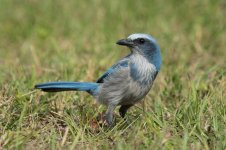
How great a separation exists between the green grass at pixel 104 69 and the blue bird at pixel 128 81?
7.0 inches

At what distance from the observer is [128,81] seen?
18.6 ft

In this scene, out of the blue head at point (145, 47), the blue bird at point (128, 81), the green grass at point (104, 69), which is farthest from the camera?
the blue head at point (145, 47)

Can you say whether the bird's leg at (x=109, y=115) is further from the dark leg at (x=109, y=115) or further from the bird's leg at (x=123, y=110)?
the bird's leg at (x=123, y=110)

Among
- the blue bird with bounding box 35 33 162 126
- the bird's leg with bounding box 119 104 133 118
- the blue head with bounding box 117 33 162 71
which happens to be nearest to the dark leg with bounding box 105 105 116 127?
the blue bird with bounding box 35 33 162 126

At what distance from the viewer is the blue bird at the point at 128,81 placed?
222 inches

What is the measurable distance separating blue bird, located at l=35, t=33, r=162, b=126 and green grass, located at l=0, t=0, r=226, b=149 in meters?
0.18

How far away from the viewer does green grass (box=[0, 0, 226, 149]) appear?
5.18 meters

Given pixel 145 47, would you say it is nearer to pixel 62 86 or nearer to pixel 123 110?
pixel 123 110

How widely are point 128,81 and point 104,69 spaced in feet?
6.66

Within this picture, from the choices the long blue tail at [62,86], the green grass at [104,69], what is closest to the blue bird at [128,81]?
the long blue tail at [62,86]

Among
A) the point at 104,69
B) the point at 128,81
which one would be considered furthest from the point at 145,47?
the point at 104,69

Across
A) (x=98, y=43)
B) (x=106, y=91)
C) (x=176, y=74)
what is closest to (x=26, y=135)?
(x=106, y=91)

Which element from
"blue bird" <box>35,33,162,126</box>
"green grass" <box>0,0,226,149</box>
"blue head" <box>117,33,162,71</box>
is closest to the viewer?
"green grass" <box>0,0,226,149</box>

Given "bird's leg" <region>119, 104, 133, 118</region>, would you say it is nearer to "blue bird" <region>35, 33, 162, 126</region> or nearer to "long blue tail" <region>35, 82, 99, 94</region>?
"blue bird" <region>35, 33, 162, 126</region>
